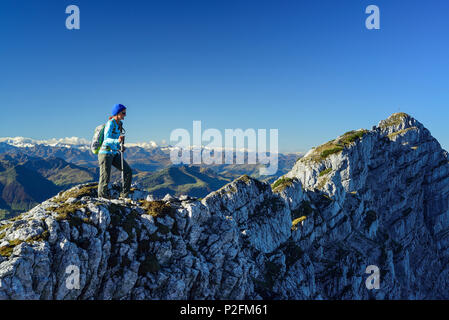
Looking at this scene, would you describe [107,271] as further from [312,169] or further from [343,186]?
[343,186]

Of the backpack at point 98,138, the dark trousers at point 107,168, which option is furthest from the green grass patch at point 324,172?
the backpack at point 98,138

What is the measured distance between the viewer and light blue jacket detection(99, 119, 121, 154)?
909 inches

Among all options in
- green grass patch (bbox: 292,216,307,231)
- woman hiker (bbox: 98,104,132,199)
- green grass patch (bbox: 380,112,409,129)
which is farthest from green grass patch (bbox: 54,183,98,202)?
green grass patch (bbox: 380,112,409,129)

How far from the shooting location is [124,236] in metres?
21.7

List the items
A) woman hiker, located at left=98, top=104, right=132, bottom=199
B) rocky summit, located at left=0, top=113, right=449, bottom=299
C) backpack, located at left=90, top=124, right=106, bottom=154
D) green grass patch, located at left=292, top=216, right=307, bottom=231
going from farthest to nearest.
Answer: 1. green grass patch, located at left=292, top=216, right=307, bottom=231
2. backpack, located at left=90, top=124, right=106, bottom=154
3. woman hiker, located at left=98, top=104, right=132, bottom=199
4. rocky summit, located at left=0, top=113, right=449, bottom=299

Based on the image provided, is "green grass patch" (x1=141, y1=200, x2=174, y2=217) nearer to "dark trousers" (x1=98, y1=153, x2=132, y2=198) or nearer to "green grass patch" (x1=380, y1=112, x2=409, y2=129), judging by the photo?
"dark trousers" (x1=98, y1=153, x2=132, y2=198)

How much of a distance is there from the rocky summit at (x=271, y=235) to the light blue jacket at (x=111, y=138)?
4.39m

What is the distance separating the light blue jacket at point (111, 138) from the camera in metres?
23.1

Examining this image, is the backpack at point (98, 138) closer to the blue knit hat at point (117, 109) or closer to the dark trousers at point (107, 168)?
the dark trousers at point (107, 168)

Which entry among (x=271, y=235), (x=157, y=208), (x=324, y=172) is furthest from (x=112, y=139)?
(x=324, y=172)

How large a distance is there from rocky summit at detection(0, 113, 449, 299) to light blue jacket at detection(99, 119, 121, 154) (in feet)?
14.4

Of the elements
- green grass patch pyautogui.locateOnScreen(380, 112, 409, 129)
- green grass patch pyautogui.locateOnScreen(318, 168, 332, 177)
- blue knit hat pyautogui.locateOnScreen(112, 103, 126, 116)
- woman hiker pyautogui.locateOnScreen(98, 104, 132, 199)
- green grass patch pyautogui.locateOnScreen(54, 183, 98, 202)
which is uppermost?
green grass patch pyautogui.locateOnScreen(380, 112, 409, 129)
